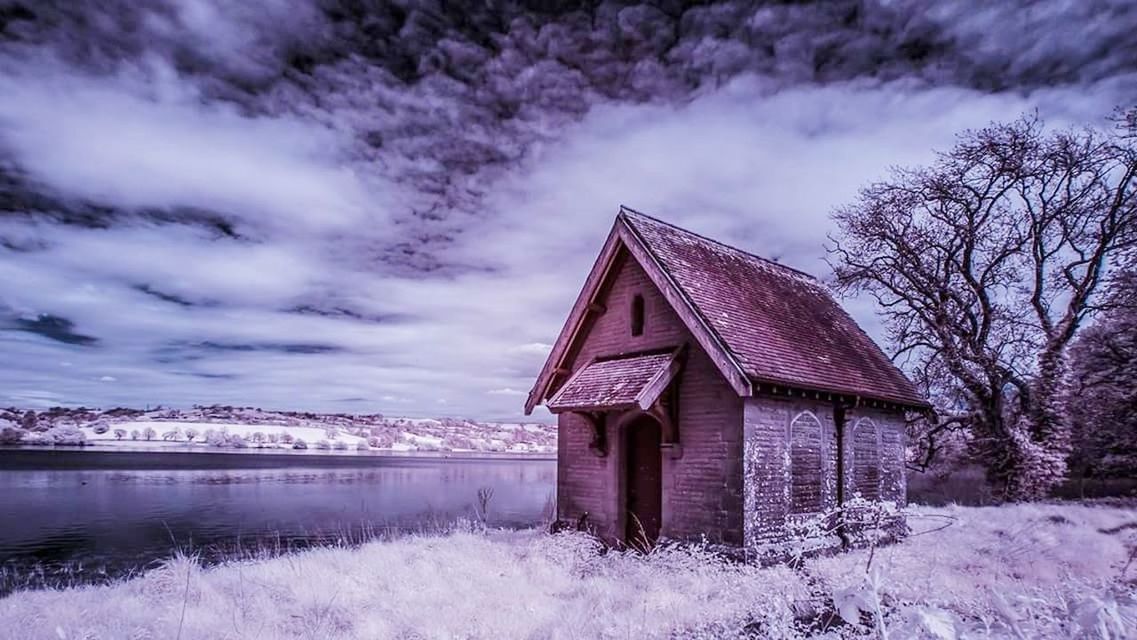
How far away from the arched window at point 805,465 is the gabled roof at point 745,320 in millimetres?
860

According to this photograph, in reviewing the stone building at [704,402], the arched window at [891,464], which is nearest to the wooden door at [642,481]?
the stone building at [704,402]

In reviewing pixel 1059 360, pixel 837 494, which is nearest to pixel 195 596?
pixel 837 494

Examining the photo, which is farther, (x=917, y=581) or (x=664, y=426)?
(x=664, y=426)

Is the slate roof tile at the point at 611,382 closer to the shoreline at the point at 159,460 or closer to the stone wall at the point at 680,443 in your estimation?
the stone wall at the point at 680,443

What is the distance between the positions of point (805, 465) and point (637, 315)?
4726 millimetres

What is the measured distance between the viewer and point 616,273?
16031 mm

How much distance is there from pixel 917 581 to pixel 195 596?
11197mm

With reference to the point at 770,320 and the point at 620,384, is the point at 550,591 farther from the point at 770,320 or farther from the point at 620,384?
the point at 770,320

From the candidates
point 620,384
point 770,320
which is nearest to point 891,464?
point 770,320

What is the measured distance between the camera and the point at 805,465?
13977 millimetres

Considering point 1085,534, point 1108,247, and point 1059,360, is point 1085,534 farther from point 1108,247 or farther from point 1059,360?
point 1108,247

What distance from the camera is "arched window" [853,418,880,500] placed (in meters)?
15.6

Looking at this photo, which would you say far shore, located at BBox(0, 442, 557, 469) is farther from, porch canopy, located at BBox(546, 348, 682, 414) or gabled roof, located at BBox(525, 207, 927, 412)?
gabled roof, located at BBox(525, 207, 927, 412)

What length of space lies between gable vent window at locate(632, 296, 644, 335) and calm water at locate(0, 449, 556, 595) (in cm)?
901
